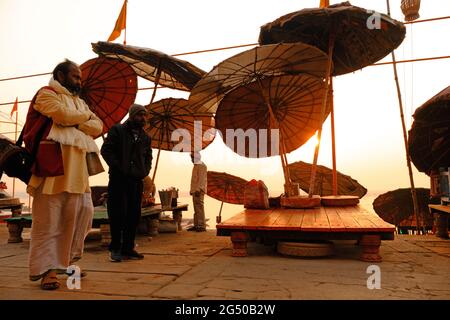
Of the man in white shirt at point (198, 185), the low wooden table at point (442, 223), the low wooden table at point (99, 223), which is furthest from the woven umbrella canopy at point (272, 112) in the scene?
the low wooden table at point (442, 223)

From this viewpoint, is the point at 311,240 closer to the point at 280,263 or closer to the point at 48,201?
the point at 280,263

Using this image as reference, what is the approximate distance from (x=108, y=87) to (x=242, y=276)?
18.0 ft

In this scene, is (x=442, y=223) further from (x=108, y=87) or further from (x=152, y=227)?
(x=108, y=87)

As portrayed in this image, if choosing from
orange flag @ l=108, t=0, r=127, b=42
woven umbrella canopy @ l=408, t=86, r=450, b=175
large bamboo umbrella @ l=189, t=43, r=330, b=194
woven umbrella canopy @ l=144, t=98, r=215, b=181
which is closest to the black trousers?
large bamboo umbrella @ l=189, t=43, r=330, b=194

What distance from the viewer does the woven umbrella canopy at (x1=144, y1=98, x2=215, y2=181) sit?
7766 millimetres

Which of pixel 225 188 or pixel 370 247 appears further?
pixel 225 188

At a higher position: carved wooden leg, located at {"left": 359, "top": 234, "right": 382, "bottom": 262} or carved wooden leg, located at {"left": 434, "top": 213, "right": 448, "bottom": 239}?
carved wooden leg, located at {"left": 359, "top": 234, "right": 382, "bottom": 262}

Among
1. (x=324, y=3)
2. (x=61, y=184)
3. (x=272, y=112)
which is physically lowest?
(x=61, y=184)

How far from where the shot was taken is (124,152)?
12.2ft

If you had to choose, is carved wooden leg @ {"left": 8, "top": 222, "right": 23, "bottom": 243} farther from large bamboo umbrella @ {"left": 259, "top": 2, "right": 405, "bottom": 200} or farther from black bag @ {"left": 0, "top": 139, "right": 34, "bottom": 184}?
large bamboo umbrella @ {"left": 259, "top": 2, "right": 405, "bottom": 200}

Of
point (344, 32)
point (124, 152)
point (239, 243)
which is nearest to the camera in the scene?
point (124, 152)

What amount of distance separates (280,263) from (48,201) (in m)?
2.25

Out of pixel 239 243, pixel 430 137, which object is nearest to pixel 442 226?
pixel 430 137

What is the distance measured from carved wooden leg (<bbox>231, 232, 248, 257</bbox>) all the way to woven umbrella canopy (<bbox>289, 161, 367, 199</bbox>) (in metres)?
6.56
